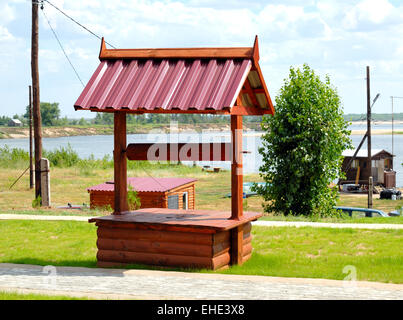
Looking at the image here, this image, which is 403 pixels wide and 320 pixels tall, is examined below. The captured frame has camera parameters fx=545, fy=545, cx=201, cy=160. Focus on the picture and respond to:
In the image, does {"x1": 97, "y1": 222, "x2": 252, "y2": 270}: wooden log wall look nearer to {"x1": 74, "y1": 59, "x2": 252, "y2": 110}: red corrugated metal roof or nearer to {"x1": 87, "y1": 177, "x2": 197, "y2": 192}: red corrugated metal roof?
{"x1": 74, "y1": 59, "x2": 252, "y2": 110}: red corrugated metal roof

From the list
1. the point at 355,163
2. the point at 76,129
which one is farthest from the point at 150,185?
the point at 76,129

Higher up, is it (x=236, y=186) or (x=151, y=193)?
(x=236, y=186)

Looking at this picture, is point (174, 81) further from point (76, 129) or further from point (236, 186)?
point (76, 129)

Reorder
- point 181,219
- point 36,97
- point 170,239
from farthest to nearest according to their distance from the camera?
1. point 36,97
2. point 181,219
3. point 170,239

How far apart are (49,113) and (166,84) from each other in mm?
139221

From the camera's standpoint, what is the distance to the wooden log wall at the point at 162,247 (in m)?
9.76

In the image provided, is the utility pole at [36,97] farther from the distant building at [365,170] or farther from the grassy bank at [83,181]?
the distant building at [365,170]

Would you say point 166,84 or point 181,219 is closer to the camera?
point 166,84

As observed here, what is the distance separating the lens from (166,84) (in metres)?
10.1

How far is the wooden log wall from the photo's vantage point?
976 centimetres

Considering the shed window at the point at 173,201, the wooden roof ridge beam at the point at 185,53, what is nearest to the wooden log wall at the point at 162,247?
the wooden roof ridge beam at the point at 185,53

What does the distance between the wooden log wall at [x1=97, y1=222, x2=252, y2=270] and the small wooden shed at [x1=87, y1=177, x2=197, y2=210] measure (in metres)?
11.7

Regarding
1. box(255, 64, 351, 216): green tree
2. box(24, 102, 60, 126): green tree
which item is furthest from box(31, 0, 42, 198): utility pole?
box(24, 102, 60, 126): green tree

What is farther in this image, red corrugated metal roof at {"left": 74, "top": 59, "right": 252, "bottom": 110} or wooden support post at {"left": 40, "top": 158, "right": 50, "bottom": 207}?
wooden support post at {"left": 40, "top": 158, "right": 50, "bottom": 207}
